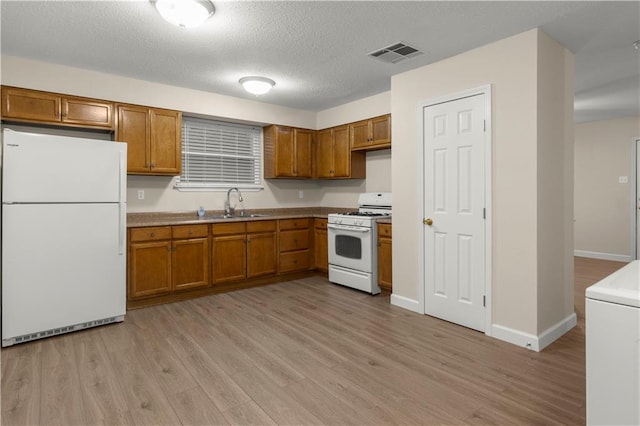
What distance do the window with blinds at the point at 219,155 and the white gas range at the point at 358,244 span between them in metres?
1.50

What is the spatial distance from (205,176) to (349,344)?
3092 millimetres

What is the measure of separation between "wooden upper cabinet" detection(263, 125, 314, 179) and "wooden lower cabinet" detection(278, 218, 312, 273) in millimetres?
750

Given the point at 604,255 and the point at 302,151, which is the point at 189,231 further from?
the point at 604,255

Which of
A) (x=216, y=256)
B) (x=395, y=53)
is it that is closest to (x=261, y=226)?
(x=216, y=256)

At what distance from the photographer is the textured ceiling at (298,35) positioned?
2.48m

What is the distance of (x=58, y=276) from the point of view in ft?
9.93

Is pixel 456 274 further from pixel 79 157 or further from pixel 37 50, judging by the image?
pixel 37 50

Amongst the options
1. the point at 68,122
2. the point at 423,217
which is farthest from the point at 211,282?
the point at 423,217

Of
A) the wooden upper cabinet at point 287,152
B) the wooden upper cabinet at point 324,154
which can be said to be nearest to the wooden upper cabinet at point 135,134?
the wooden upper cabinet at point 287,152

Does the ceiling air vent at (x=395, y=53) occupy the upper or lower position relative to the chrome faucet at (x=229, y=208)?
upper

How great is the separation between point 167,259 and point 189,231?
38 centimetres

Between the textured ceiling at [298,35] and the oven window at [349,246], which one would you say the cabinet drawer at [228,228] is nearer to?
the oven window at [349,246]

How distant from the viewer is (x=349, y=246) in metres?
4.51

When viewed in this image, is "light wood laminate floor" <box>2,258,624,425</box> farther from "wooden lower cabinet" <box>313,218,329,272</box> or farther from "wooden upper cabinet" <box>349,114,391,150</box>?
"wooden upper cabinet" <box>349,114,391,150</box>
